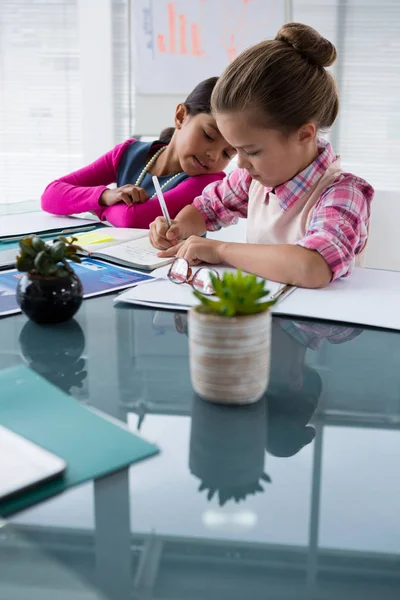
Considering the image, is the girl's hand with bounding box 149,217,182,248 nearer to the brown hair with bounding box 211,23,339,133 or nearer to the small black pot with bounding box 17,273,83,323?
the brown hair with bounding box 211,23,339,133

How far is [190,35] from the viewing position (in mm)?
3141

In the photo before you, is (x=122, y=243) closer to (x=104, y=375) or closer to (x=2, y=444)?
(x=104, y=375)

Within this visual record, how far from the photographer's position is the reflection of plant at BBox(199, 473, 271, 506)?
51cm

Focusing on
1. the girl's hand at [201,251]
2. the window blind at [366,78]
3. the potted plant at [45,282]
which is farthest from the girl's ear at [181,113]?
the window blind at [366,78]

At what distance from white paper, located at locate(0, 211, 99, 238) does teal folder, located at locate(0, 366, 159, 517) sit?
0.84 metres

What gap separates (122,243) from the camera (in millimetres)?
1388

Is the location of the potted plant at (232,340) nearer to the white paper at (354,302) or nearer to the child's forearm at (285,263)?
the white paper at (354,302)

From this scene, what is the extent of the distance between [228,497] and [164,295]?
0.55 metres

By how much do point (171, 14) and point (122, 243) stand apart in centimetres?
214

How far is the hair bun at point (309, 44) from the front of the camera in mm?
1220

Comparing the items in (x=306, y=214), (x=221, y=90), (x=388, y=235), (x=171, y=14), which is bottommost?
(x=388, y=235)

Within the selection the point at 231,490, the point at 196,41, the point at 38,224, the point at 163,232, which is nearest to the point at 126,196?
the point at 38,224

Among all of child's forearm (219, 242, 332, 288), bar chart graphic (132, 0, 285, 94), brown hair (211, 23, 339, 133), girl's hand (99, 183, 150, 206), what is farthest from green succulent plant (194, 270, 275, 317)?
bar chart graphic (132, 0, 285, 94)

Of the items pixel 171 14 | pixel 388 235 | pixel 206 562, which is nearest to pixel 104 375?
pixel 206 562
